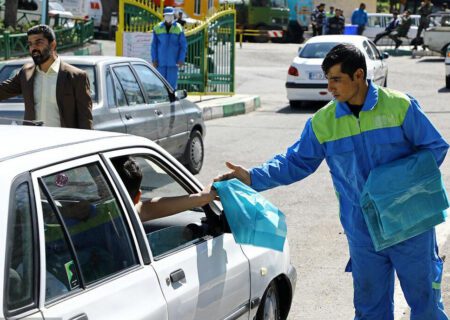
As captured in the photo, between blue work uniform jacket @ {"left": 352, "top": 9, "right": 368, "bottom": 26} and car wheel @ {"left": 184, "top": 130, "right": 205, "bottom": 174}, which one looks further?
blue work uniform jacket @ {"left": 352, "top": 9, "right": 368, "bottom": 26}

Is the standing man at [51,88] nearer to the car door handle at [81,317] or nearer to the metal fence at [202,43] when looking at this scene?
the car door handle at [81,317]

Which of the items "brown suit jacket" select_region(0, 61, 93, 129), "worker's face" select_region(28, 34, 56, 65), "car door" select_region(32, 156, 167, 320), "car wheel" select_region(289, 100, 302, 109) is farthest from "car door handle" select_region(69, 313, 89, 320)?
"car wheel" select_region(289, 100, 302, 109)

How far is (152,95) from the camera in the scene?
36.6 feet

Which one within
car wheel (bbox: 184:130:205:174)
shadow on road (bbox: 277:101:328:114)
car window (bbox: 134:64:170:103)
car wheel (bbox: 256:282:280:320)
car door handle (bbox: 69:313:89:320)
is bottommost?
shadow on road (bbox: 277:101:328:114)

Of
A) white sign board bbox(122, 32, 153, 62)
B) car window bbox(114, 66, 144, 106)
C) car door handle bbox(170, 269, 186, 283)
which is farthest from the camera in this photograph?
white sign board bbox(122, 32, 153, 62)

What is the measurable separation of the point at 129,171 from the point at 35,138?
2.21 ft

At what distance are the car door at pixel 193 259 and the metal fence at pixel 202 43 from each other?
48.3ft

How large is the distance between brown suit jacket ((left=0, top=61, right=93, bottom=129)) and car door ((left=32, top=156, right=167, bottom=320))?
12.6 ft

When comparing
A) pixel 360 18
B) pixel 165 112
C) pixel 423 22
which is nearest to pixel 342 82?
pixel 165 112

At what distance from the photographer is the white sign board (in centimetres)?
1972

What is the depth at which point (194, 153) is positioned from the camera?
12.2m

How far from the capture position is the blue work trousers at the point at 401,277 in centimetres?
488

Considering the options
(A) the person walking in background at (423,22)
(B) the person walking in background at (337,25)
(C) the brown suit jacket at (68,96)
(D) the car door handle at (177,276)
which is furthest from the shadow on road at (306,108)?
(D) the car door handle at (177,276)

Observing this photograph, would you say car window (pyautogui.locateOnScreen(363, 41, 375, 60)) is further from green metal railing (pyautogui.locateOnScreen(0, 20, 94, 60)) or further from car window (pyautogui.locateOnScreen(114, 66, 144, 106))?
car window (pyautogui.locateOnScreen(114, 66, 144, 106))
